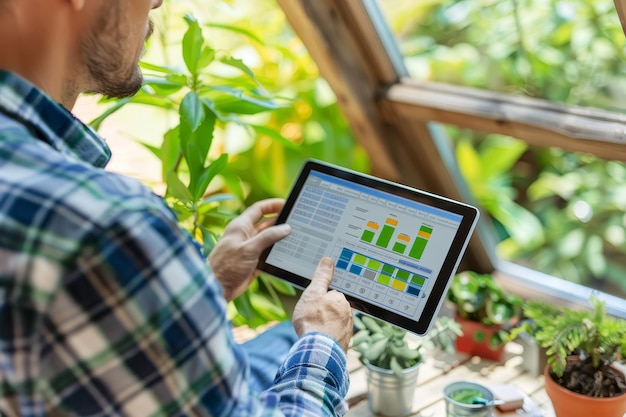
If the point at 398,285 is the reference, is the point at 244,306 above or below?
below

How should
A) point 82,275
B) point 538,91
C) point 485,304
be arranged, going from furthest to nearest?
point 538,91 < point 485,304 < point 82,275

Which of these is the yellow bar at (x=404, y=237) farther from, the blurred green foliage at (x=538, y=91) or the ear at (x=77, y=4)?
the blurred green foliage at (x=538, y=91)

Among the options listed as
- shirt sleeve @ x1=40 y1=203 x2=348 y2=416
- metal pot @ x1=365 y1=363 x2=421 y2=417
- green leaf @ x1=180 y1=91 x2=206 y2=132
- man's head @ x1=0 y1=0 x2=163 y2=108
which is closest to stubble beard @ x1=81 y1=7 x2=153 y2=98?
man's head @ x1=0 y1=0 x2=163 y2=108

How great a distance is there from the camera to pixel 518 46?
2039mm

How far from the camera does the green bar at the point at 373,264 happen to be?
1199 mm

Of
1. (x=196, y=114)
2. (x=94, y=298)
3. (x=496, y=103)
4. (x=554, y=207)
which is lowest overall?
(x=554, y=207)

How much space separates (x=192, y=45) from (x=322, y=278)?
2.04ft

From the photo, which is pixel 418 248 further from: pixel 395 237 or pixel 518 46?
pixel 518 46

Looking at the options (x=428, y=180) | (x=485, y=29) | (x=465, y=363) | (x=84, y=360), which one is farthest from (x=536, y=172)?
(x=84, y=360)

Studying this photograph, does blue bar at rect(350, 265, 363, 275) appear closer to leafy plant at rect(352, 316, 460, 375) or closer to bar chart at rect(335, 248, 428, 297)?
bar chart at rect(335, 248, 428, 297)

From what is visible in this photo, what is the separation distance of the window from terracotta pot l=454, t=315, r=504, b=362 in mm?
394

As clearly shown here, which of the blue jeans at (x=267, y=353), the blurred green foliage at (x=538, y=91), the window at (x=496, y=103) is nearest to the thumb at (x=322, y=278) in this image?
the blue jeans at (x=267, y=353)

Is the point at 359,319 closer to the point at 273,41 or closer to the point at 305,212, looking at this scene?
the point at 305,212

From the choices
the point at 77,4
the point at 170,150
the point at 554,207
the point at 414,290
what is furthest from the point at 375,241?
the point at 554,207
